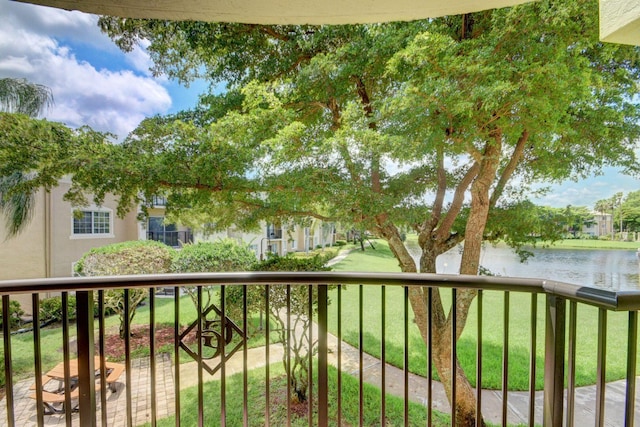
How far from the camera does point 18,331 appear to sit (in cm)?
616

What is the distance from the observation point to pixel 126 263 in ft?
19.0

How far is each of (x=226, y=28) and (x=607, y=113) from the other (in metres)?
4.82

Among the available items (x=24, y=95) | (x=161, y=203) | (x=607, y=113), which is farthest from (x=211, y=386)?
(x=607, y=113)

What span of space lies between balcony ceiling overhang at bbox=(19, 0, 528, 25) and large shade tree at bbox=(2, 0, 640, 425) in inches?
70.9

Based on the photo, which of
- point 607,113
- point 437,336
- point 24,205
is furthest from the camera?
point 24,205

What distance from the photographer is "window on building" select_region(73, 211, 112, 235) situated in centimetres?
763

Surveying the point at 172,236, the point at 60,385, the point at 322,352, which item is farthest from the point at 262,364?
the point at 172,236

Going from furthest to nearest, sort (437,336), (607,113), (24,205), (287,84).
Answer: (24,205), (437,336), (287,84), (607,113)

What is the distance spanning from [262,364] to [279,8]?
17.0 ft

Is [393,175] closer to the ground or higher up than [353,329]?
higher up

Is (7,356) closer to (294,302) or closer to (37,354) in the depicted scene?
(37,354)

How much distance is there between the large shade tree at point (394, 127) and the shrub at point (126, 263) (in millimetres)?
1391

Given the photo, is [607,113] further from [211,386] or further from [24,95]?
[24,95]

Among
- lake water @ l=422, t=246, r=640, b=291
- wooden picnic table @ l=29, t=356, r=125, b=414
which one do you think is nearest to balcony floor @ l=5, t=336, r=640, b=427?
wooden picnic table @ l=29, t=356, r=125, b=414
